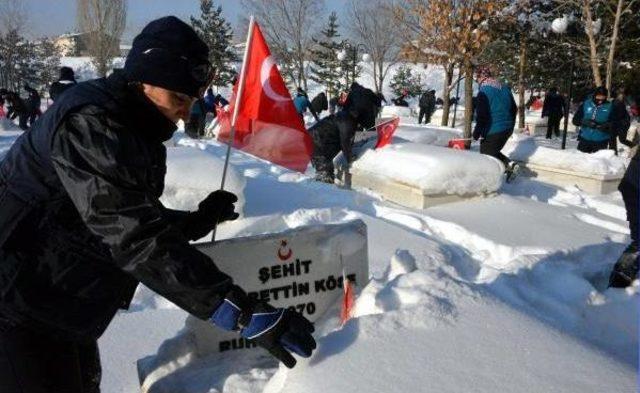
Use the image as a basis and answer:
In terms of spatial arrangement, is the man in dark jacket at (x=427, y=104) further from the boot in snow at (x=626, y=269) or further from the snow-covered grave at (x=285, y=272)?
the snow-covered grave at (x=285, y=272)

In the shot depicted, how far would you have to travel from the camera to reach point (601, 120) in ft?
30.5

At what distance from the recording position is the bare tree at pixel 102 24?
37750 mm

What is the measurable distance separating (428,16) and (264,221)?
837 cm

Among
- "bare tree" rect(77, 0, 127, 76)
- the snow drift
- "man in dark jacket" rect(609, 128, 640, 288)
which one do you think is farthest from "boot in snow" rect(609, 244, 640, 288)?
"bare tree" rect(77, 0, 127, 76)

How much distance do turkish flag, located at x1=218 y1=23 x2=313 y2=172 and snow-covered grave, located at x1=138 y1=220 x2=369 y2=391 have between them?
94cm

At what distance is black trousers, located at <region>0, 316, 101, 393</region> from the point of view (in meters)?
1.65

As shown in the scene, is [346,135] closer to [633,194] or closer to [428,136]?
[633,194]

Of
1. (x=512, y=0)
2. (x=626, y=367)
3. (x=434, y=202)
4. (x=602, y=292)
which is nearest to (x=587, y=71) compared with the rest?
(x=512, y=0)

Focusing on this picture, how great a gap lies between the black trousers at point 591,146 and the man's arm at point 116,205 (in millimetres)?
9548

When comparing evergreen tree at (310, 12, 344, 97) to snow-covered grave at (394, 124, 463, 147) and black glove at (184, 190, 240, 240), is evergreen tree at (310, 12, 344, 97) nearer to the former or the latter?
snow-covered grave at (394, 124, 463, 147)

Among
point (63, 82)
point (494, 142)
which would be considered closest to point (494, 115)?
point (494, 142)

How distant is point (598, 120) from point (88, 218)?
957 cm

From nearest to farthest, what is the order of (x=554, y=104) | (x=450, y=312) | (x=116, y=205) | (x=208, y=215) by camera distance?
(x=116, y=205) → (x=450, y=312) → (x=208, y=215) → (x=554, y=104)

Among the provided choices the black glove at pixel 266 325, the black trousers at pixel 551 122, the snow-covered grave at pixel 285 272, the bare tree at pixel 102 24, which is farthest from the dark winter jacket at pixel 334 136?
the bare tree at pixel 102 24
